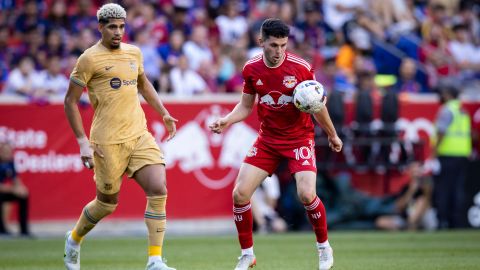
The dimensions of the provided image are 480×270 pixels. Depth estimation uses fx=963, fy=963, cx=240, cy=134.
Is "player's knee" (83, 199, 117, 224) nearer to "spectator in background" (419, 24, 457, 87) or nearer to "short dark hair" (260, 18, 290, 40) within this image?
"short dark hair" (260, 18, 290, 40)

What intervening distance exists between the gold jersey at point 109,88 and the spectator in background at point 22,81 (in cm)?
825

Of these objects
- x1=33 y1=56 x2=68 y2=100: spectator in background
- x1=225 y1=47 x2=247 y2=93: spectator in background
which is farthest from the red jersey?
x1=225 y1=47 x2=247 y2=93: spectator in background

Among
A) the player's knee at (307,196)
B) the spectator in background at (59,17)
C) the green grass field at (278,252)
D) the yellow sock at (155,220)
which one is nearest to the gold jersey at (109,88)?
the yellow sock at (155,220)

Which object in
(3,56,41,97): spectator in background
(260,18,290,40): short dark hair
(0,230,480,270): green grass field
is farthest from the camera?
(3,56,41,97): spectator in background

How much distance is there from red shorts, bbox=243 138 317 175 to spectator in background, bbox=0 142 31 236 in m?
7.68

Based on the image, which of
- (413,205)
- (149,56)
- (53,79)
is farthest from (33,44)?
(413,205)

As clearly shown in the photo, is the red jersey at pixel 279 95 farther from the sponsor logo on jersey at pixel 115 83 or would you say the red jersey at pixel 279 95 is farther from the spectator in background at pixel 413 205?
the spectator in background at pixel 413 205

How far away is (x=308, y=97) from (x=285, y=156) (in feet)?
2.74

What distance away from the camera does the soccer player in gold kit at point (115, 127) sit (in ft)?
32.7

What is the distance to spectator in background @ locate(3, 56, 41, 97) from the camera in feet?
59.2

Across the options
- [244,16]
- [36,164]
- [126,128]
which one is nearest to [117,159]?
[126,128]

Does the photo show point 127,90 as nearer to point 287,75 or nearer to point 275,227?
point 287,75

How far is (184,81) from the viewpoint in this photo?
62.8ft

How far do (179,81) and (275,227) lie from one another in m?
3.49
